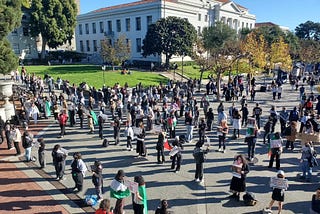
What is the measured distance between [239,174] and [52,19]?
5200cm

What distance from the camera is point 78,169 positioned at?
32.8ft

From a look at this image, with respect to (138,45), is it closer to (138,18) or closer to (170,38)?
(138,18)

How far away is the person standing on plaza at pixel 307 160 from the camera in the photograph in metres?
10.5

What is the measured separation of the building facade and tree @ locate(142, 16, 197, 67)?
6.07m

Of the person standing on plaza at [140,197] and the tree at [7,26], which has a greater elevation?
the tree at [7,26]

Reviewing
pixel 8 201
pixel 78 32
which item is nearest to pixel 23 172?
pixel 8 201

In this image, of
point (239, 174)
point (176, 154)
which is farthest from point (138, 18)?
point (239, 174)

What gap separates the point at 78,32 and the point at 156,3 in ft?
89.1

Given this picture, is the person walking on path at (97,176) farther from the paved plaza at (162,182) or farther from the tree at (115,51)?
the tree at (115,51)

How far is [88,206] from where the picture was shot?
31.0 feet

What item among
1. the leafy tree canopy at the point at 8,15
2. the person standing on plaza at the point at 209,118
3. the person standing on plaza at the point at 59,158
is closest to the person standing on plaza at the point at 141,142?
the person standing on plaza at the point at 59,158

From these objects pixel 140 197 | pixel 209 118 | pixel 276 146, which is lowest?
pixel 140 197

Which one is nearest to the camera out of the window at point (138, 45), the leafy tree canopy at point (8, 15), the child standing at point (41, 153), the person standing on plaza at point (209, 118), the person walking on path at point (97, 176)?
the person walking on path at point (97, 176)

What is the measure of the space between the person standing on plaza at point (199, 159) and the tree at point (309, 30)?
97.4m
